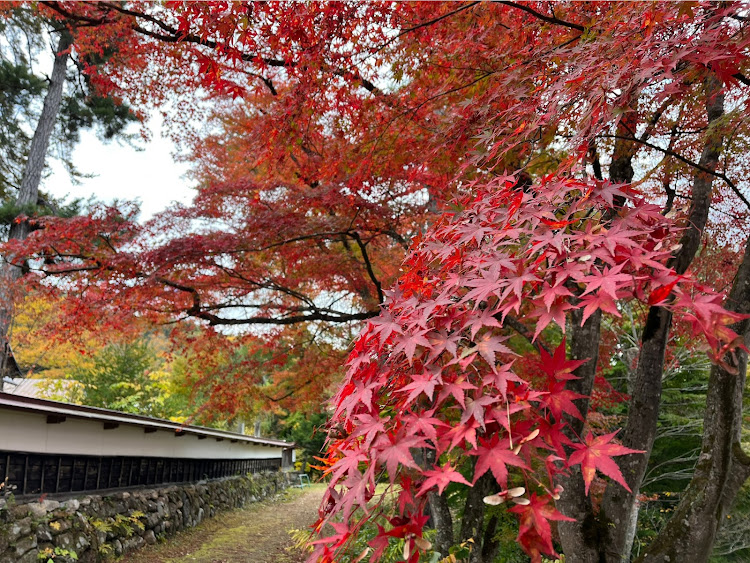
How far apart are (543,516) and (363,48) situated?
14.0 ft

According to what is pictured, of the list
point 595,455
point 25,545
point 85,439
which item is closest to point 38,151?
point 85,439

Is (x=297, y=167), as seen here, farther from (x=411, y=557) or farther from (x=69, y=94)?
(x=69, y=94)

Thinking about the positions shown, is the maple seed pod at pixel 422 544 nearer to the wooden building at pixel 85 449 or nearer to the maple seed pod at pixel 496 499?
the maple seed pod at pixel 496 499

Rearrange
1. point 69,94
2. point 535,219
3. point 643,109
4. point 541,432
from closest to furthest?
point 541,432 < point 535,219 < point 643,109 < point 69,94

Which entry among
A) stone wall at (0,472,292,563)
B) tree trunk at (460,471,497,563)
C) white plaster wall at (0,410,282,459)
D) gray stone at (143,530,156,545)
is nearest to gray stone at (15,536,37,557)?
stone wall at (0,472,292,563)

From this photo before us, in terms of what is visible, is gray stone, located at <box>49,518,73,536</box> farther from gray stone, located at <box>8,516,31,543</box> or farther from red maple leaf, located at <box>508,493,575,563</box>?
red maple leaf, located at <box>508,493,575,563</box>

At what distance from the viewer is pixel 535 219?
1445 mm

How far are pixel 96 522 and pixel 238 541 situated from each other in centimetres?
346

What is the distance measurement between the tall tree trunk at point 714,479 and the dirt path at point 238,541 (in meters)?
6.37

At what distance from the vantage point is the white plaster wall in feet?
19.2

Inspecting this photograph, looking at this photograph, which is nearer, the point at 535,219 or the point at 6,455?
the point at 535,219

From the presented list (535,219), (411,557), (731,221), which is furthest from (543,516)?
(731,221)

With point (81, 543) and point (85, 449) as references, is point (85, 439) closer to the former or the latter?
point (85, 449)

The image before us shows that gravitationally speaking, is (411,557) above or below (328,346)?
below
